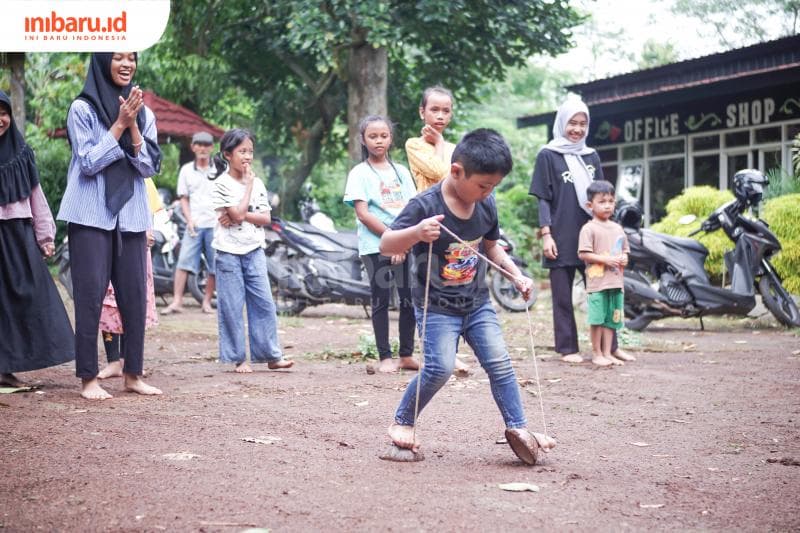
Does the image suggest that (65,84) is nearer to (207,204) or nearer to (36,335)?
(207,204)

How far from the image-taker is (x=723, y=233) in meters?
12.4

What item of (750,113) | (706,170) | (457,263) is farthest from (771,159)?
(457,263)

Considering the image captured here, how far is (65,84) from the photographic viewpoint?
1953cm

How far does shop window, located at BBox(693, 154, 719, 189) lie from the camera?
19.2m

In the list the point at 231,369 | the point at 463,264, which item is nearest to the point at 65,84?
the point at 231,369

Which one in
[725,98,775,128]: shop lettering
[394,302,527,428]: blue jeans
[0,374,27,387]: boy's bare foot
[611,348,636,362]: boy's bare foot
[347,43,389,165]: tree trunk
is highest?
[347,43,389,165]: tree trunk

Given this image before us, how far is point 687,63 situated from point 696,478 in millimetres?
16218

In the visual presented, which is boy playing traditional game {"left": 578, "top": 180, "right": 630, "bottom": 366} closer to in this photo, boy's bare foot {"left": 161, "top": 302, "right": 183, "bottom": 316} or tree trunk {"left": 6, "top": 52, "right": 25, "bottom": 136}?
tree trunk {"left": 6, "top": 52, "right": 25, "bottom": 136}

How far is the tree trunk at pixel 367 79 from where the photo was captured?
54.1ft

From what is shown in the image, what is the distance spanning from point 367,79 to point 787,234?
752cm

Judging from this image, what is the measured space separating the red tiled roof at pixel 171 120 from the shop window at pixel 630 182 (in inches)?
341

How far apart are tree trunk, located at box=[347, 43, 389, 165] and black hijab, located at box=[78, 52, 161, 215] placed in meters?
10.5

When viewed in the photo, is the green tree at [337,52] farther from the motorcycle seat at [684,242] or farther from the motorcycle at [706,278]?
the motorcycle at [706,278]

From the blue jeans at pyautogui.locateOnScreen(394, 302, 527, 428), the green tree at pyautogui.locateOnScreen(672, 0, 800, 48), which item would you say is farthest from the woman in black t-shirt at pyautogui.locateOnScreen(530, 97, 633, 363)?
the green tree at pyautogui.locateOnScreen(672, 0, 800, 48)
